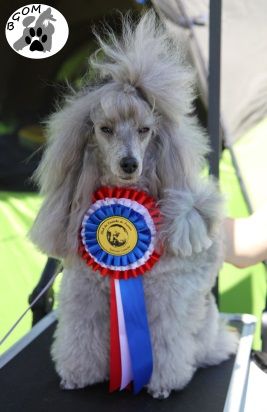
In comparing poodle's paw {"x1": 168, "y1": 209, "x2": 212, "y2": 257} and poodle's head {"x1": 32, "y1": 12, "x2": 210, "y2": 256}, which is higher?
poodle's head {"x1": 32, "y1": 12, "x2": 210, "y2": 256}

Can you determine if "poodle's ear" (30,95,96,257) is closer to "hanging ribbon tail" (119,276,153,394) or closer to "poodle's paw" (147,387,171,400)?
"hanging ribbon tail" (119,276,153,394)

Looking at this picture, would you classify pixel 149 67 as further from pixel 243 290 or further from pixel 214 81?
pixel 243 290

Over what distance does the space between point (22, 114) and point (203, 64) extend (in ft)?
2.85

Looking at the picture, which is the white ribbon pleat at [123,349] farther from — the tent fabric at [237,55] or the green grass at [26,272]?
the tent fabric at [237,55]

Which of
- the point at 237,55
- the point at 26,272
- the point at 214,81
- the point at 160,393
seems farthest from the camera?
the point at 26,272

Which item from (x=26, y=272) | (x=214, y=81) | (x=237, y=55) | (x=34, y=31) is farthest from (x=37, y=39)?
(x=214, y=81)

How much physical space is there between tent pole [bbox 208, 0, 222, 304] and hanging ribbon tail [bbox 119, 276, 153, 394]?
26 cm

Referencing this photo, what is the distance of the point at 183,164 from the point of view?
2.37 ft

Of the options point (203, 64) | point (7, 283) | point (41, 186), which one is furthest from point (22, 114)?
point (41, 186)

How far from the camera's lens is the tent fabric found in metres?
1.37

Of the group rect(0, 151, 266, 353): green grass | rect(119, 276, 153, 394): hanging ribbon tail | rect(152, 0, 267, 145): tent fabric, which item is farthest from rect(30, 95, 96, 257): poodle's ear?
rect(152, 0, 267, 145): tent fabric

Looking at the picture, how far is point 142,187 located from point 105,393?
11.7 inches

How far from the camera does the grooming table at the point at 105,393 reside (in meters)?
0.75

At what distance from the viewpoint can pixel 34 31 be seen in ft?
4.72
